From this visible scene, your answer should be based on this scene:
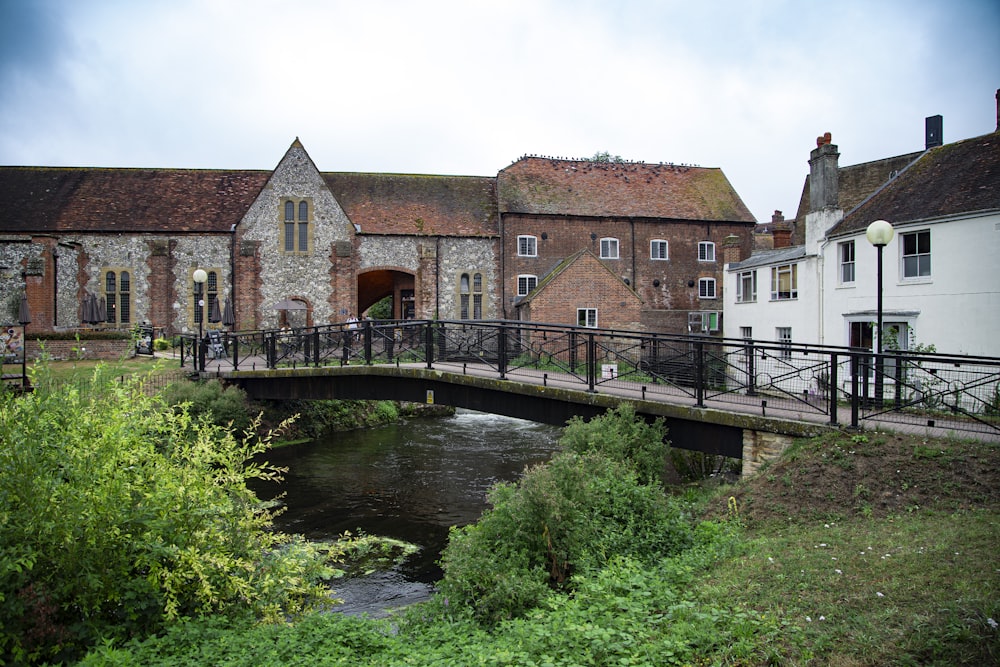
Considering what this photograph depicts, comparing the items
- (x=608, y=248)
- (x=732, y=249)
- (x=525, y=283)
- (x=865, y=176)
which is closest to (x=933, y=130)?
(x=865, y=176)

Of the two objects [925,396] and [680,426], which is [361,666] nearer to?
[680,426]

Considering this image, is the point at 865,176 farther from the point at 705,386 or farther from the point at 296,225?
the point at 296,225

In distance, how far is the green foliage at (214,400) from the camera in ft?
59.0

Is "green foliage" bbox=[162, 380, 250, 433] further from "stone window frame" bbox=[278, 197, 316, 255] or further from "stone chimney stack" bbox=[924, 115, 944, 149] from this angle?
"stone chimney stack" bbox=[924, 115, 944, 149]

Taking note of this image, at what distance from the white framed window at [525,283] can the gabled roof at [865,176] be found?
14.7 meters

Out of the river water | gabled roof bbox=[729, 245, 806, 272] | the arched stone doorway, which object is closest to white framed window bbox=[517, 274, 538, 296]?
the arched stone doorway

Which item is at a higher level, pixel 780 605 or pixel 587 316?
pixel 587 316

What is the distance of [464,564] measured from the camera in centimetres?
732

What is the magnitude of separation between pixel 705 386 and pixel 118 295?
94.7ft

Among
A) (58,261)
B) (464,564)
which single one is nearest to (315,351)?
(464,564)

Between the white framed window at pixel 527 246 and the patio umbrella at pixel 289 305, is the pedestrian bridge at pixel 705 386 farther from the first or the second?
the white framed window at pixel 527 246

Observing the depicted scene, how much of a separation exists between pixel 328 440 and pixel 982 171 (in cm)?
2197

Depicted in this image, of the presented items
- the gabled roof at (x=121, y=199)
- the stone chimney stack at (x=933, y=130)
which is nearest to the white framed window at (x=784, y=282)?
the stone chimney stack at (x=933, y=130)

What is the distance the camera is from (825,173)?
2278 cm
